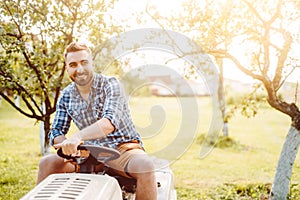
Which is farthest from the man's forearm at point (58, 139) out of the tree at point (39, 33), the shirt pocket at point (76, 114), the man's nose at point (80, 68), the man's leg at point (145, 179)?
the tree at point (39, 33)

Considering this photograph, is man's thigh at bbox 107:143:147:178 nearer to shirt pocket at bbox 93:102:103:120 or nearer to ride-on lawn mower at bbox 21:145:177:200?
ride-on lawn mower at bbox 21:145:177:200

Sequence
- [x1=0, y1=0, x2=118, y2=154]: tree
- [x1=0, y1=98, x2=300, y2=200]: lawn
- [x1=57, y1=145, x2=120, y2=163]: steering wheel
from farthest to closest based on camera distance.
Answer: [x1=0, y1=98, x2=300, y2=200]: lawn → [x1=0, y1=0, x2=118, y2=154]: tree → [x1=57, y1=145, x2=120, y2=163]: steering wheel

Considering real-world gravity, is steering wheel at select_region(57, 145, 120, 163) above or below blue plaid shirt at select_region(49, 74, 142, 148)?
below

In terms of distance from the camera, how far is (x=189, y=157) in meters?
8.03

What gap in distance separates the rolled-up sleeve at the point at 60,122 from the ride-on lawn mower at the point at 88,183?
0.28 metres

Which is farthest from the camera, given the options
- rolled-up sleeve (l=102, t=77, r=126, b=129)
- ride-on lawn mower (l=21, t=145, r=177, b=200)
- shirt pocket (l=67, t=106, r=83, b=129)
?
shirt pocket (l=67, t=106, r=83, b=129)

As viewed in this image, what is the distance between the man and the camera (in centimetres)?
261

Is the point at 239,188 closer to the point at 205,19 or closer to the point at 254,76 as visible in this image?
the point at 254,76

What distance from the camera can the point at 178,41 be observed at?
450 cm

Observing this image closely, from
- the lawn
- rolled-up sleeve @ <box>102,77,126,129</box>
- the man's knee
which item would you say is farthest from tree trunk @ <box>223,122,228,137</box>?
the man's knee

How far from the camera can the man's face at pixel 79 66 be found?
9.20ft

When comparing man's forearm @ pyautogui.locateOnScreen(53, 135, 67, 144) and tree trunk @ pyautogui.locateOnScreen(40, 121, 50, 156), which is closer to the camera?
man's forearm @ pyautogui.locateOnScreen(53, 135, 67, 144)

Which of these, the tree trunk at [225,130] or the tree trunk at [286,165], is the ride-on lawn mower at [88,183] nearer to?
the tree trunk at [286,165]

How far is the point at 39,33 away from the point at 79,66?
75.9 inches
